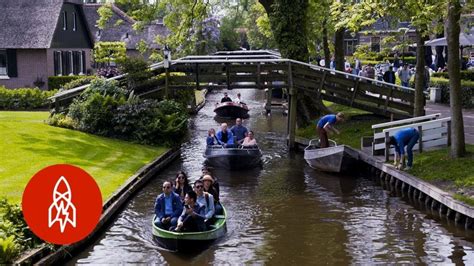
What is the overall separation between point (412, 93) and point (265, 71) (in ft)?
20.7

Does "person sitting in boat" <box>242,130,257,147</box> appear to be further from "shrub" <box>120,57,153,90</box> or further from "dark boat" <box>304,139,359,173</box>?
"shrub" <box>120,57,153,90</box>

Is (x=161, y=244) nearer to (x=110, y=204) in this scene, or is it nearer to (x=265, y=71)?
(x=110, y=204)

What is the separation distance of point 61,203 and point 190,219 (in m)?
7.89

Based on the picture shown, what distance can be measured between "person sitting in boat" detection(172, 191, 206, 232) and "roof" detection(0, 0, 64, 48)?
30757 mm

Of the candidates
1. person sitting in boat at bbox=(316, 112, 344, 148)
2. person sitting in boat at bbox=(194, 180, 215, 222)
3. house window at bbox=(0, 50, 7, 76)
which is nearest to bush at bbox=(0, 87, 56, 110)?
house window at bbox=(0, 50, 7, 76)

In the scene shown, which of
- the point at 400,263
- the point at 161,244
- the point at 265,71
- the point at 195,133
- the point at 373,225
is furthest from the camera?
the point at 195,133

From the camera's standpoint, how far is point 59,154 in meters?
22.2

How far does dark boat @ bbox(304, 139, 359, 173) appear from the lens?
77.4 feet

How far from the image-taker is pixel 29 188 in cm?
705

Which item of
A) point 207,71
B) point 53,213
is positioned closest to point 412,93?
point 207,71

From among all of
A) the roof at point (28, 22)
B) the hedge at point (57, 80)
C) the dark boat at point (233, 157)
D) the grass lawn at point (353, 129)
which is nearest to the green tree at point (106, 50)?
the roof at point (28, 22)

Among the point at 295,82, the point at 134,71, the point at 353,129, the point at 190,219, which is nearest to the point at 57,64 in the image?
the point at 134,71

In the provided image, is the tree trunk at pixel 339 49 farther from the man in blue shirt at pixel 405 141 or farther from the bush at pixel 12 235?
the bush at pixel 12 235

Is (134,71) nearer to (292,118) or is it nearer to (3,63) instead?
(292,118)
